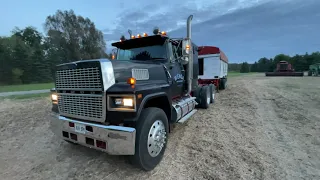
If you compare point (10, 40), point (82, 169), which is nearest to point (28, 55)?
point (10, 40)

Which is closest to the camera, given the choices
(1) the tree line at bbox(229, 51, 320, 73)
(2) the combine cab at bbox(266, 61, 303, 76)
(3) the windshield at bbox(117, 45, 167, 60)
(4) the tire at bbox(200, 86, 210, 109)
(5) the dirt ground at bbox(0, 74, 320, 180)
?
(5) the dirt ground at bbox(0, 74, 320, 180)

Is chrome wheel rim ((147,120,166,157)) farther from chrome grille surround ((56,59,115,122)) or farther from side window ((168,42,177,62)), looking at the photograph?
side window ((168,42,177,62))

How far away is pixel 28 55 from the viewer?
3806 centimetres

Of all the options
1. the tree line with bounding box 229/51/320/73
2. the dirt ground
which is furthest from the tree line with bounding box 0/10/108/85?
the tree line with bounding box 229/51/320/73

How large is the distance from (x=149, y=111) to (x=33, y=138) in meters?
3.64

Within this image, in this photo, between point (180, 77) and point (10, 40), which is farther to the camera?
point (10, 40)

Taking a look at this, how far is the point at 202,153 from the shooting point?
12.2 ft

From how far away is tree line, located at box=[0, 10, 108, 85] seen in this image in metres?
35.9

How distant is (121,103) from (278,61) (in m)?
82.7

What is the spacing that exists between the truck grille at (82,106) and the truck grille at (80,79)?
0.46 ft

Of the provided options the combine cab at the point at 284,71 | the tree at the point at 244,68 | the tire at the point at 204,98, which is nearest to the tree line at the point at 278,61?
the tree at the point at 244,68

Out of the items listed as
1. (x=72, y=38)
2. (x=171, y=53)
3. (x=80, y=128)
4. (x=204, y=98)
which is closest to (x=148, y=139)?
(x=80, y=128)

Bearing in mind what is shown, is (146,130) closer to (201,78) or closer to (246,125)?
(246,125)

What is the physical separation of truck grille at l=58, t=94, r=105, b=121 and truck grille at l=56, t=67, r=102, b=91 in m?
0.14
